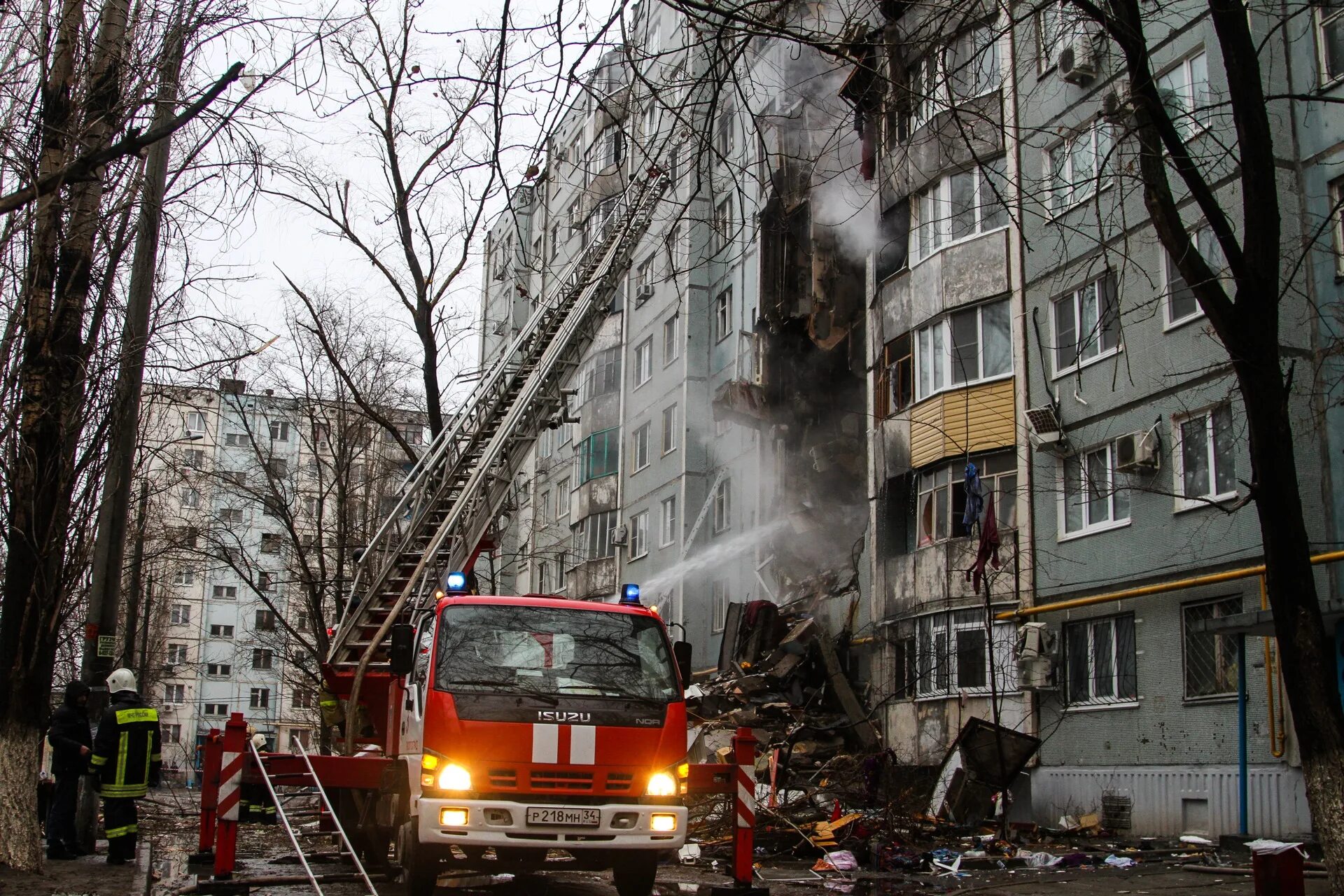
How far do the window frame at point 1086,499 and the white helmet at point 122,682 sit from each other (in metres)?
12.2

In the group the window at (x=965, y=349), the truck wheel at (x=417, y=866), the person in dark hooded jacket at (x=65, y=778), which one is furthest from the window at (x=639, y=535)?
the truck wheel at (x=417, y=866)

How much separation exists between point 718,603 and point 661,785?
2335 centimetres

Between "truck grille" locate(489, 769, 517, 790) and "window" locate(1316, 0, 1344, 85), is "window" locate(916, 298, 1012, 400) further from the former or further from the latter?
"truck grille" locate(489, 769, 517, 790)

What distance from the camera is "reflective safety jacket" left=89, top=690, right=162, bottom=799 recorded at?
1136cm

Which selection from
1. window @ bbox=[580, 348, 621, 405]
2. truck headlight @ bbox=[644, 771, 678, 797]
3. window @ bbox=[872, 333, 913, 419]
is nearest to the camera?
truck headlight @ bbox=[644, 771, 678, 797]

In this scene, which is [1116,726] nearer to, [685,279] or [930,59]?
[930,59]

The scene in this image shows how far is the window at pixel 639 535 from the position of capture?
3644cm

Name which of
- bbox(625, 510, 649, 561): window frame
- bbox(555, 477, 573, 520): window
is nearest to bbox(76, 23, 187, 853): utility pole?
bbox(625, 510, 649, 561): window frame

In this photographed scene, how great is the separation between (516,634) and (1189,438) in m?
11.1

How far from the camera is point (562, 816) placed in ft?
28.7

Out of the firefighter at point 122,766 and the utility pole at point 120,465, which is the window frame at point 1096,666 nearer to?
the firefighter at point 122,766

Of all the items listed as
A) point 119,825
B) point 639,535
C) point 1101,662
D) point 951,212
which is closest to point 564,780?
point 119,825

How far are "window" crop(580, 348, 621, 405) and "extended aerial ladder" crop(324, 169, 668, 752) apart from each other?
1879 cm

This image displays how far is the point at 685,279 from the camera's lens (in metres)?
34.9
